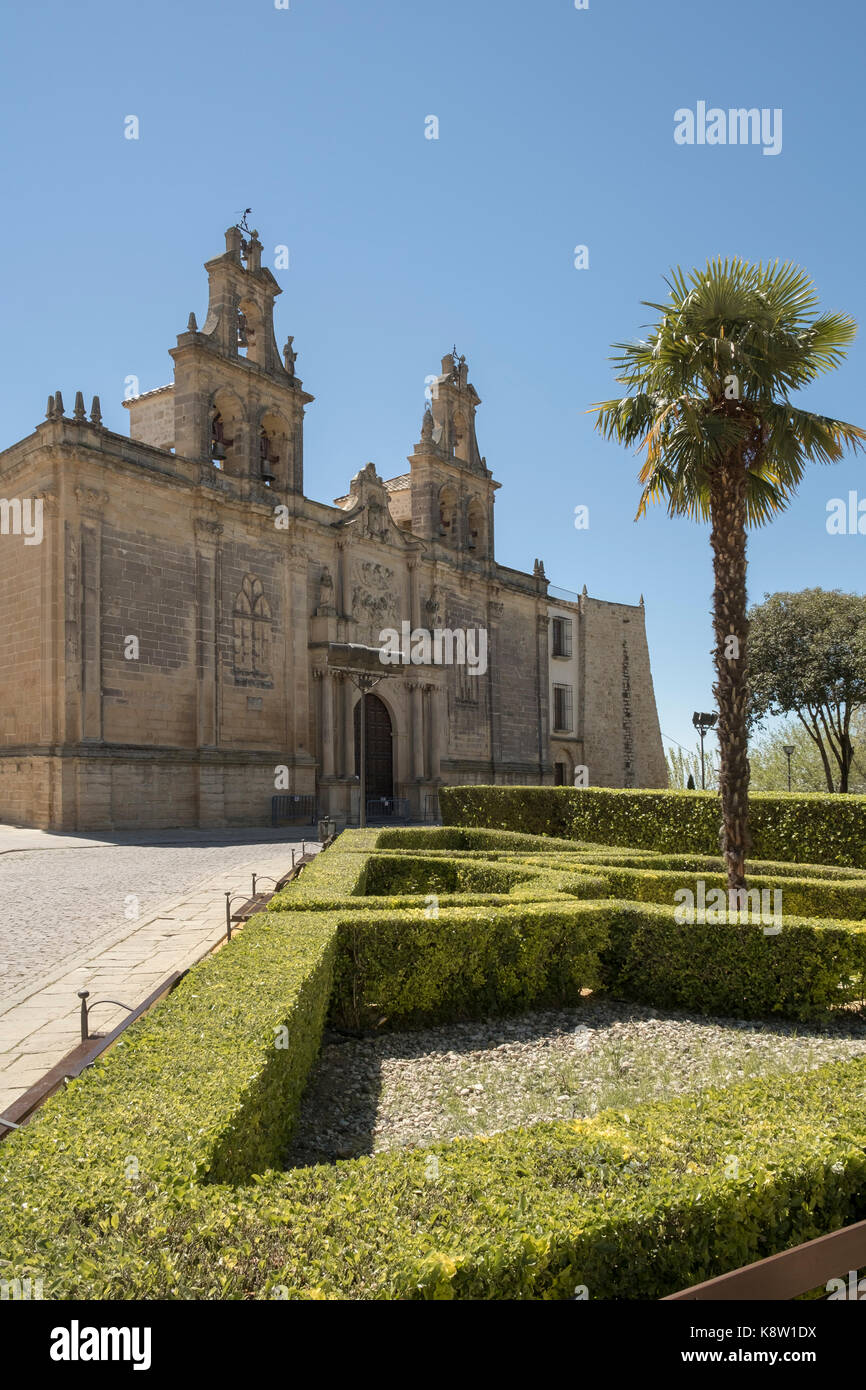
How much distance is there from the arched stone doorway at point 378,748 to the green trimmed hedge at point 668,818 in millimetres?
8494

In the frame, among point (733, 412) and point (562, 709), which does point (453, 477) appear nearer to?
point (562, 709)

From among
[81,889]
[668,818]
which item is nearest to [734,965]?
[668,818]

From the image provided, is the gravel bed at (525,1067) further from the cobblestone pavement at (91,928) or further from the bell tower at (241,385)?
the bell tower at (241,385)

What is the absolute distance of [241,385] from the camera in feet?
77.0

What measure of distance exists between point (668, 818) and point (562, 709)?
2247 cm

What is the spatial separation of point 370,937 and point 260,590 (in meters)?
18.2

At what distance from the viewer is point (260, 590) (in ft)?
77.0

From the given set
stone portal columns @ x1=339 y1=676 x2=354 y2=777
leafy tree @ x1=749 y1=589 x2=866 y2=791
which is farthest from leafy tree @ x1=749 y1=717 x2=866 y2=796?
stone portal columns @ x1=339 y1=676 x2=354 y2=777

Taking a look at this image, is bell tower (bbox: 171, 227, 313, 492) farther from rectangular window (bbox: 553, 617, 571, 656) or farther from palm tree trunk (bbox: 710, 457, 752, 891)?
palm tree trunk (bbox: 710, 457, 752, 891)

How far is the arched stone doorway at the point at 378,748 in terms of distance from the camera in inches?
1073

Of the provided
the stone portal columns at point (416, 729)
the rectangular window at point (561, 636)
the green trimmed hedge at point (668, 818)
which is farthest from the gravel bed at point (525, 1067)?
the rectangular window at point (561, 636)
